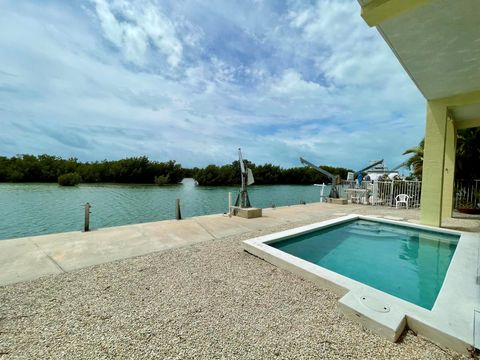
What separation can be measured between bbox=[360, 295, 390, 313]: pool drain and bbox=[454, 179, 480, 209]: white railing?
389 inches

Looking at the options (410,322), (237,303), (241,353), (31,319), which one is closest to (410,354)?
(410,322)

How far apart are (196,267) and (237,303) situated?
1.16m

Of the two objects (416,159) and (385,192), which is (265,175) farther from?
(385,192)

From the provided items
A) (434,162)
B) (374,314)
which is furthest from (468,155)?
(374,314)

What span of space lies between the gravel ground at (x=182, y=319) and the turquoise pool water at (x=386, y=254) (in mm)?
1244

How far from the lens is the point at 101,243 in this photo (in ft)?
14.6

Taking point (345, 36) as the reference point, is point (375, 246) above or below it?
below

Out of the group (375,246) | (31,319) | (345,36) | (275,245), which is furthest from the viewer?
(345,36)

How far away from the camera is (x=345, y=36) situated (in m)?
5.54

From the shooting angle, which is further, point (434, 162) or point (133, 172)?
point (133, 172)

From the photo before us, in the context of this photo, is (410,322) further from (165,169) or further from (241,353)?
(165,169)

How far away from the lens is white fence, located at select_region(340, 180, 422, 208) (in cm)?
1030

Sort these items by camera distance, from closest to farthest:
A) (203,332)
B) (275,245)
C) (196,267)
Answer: (203,332) → (196,267) → (275,245)

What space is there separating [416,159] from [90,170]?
3730 centimetres
